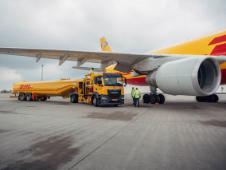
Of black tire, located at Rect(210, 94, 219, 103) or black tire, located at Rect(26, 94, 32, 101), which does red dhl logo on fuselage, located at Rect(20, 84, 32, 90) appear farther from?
black tire, located at Rect(210, 94, 219, 103)

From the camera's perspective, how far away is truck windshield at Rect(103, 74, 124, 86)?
13.2 m

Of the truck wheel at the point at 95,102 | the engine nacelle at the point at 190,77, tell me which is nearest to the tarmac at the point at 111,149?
the engine nacelle at the point at 190,77

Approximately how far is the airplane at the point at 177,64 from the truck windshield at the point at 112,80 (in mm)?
997

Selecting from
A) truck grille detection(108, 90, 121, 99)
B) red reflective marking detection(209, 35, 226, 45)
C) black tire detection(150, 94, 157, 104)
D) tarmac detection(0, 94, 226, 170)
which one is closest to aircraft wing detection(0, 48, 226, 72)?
truck grille detection(108, 90, 121, 99)

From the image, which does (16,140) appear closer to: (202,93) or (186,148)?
(186,148)

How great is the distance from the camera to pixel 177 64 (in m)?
9.51

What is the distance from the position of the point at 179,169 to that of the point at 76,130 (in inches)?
125

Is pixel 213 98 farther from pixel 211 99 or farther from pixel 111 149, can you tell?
pixel 111 149

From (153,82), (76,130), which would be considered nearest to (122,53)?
(153,82)

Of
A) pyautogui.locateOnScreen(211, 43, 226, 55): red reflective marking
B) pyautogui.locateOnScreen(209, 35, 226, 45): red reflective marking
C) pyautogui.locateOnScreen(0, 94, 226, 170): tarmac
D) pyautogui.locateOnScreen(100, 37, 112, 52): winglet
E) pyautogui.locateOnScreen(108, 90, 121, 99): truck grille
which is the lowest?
pyautogui.locateOnScreen(0, 94, 226, 170): tarmac

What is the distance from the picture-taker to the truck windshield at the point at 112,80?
521 inches

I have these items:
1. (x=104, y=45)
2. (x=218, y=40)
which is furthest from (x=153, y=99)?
(x=104, y=45)

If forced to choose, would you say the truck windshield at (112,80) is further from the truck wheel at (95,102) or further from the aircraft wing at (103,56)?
the truck wheel at (95,102)

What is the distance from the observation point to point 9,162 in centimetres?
308
